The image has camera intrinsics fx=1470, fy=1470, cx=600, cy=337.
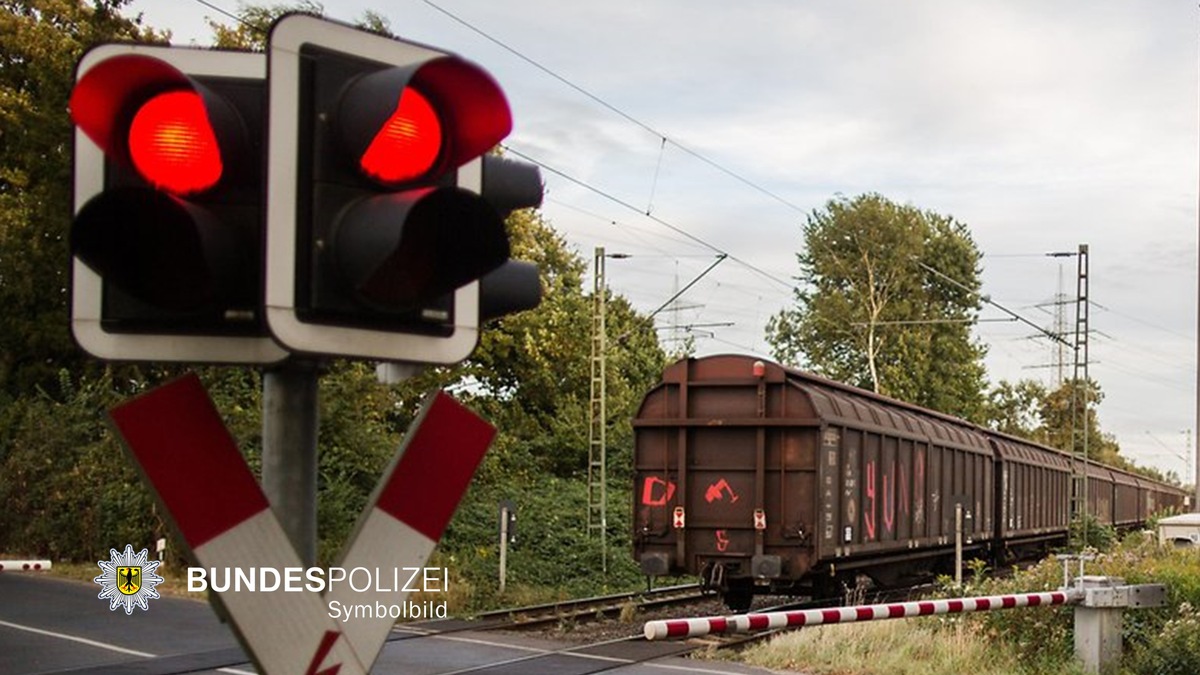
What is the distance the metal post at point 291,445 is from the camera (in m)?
2.82

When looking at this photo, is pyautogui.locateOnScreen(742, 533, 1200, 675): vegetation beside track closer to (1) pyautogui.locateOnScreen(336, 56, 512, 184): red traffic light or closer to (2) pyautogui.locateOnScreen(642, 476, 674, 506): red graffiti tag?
(2) pyautogui.locateOnScreen(642, 476, 674, 506): red graffiti tag

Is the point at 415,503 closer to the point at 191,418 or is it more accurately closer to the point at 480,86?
the point at 191,418

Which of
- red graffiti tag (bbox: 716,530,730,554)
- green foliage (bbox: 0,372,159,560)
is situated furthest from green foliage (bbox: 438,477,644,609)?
green foliage (bbox: 0,372,159,560)

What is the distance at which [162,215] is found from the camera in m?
2.71

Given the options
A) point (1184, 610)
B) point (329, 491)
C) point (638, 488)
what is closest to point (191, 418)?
point (1184, 610)

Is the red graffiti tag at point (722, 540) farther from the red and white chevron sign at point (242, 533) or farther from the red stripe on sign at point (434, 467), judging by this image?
the red and white chevron sign at point (242, 533)

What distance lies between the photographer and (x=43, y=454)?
28141 mm

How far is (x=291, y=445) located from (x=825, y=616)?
6589mm

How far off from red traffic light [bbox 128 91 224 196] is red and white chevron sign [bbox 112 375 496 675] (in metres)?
0.38

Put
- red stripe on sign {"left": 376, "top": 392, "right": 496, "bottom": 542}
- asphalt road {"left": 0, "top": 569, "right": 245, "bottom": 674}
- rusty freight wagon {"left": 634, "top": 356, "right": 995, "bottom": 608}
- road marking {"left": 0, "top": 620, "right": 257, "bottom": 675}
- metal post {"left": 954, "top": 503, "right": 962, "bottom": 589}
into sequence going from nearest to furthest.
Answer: red stripe on sign {"left": 376, "top": 392, "right": 496, "bottom": 542}, road marking {"left": 0, "top": 620, "right": 257, "bottom": 675}, asphalt road {"left": 0, "top": 569, "right": 245, "bottom": 674}, rusty freight wagon {"left": 634, "top": 356, "right": 995, "bottom": 608}, metal post {"left": 954, "top": 503, "right": 962, "bottom": 589}

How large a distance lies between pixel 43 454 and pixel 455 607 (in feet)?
37.9

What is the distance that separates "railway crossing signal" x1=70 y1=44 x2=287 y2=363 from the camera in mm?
2719

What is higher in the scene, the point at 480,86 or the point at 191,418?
the point at 480,86

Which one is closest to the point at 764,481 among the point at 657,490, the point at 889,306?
the point at 657,490
